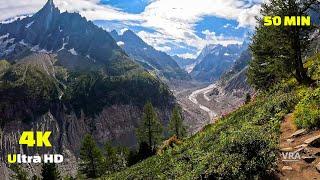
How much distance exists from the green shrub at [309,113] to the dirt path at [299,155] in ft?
1.57

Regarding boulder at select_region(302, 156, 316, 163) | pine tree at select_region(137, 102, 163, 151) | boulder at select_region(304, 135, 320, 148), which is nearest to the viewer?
boulder at select_region(302, 156, 316, 163)

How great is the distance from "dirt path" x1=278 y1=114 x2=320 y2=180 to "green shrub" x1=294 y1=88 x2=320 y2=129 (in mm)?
477

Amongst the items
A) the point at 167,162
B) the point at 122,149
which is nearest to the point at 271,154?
the point at 167,162

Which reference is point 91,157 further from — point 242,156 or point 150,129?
point 242,156

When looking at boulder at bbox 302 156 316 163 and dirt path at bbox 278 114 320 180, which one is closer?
dirt path at bbox 278 114 320 180

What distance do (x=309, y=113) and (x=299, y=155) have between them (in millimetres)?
3832

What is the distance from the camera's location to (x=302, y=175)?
18312 mm

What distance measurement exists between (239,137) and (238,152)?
102 centimetres

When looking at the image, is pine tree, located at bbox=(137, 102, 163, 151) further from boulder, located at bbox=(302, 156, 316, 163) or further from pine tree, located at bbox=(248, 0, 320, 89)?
boulder, located at bbox=(302, 156, 316, 163)

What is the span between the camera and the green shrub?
72.8 ft

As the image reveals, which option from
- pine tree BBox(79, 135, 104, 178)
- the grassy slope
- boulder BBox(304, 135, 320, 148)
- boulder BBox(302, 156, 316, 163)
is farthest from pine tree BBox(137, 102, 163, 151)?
boulder BBox(302, 156, 316, 163)

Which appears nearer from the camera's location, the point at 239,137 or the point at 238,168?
the point at 238,168

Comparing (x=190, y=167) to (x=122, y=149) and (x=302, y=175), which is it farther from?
(x=122, y=149)

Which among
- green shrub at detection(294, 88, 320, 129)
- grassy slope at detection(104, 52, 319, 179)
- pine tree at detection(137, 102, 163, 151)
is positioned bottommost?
pine tree at detection(137, 102, 163, 151)
